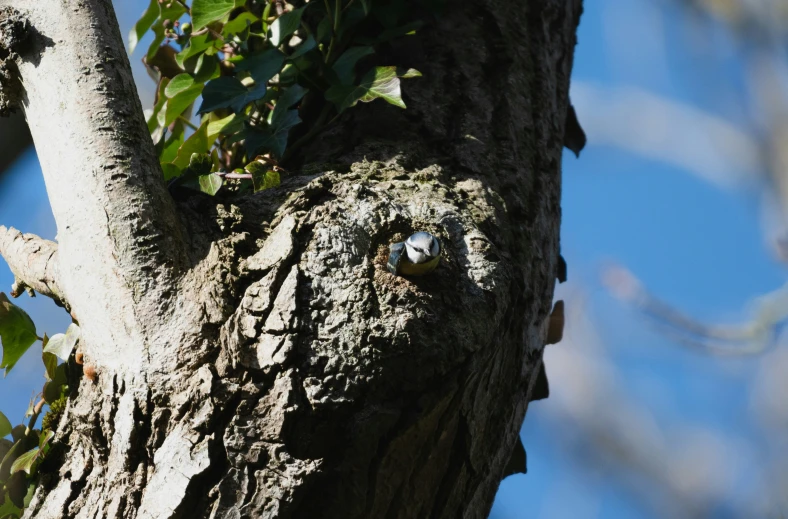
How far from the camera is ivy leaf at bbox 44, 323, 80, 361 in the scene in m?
1.05

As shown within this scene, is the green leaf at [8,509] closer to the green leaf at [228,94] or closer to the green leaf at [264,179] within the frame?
the green leaf at [264,179]

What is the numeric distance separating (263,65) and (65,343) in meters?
0.58

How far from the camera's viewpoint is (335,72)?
4.18ft

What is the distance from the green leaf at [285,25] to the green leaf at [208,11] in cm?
9

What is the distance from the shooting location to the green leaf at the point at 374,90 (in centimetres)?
117

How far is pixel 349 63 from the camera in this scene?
4.14 ft

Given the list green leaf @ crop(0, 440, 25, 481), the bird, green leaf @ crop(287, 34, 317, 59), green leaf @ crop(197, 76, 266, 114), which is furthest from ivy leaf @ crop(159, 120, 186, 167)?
the bird

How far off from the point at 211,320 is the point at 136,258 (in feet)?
0.44

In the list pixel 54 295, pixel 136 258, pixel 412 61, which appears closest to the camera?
pixel 136 258

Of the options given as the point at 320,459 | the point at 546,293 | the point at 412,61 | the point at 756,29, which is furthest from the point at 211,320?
the point at 756,29

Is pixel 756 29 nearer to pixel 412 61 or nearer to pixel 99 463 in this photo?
pixel 412 61

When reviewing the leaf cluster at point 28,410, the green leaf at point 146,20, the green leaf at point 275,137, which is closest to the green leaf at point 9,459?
the leaf cluster at point 28,410

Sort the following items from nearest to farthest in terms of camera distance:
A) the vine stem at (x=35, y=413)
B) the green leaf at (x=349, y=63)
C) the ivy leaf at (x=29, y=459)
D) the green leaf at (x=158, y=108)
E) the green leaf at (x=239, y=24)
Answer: the ivy leaf at (x=29, y=459) → the vine stem at (x=35, y=413) → the green leaf at (x=349, y=63) → the green leaf at (x=239, y=24) → the green leaf at (x=158, y=108)

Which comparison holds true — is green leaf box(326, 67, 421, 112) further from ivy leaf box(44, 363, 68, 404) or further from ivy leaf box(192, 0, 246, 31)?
ivy leaf box(44, 363, 68, 404)
